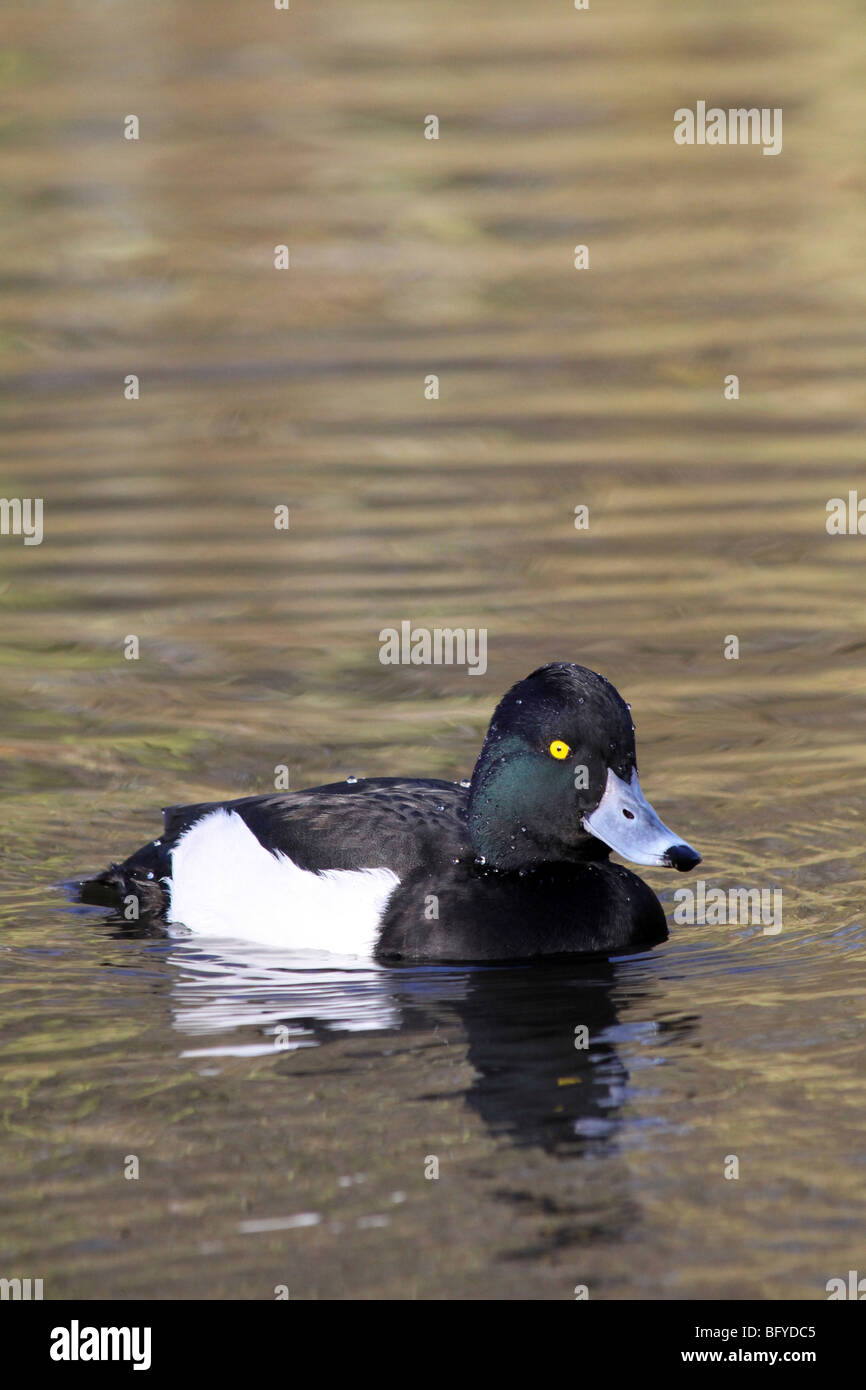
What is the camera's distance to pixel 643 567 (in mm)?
11914

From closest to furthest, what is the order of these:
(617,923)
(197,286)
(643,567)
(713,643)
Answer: (617,923), (713,643), (643,567), (197,286)

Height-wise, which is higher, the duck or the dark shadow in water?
the duck

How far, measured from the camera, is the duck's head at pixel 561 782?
775 centimetres

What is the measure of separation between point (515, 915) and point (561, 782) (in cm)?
51

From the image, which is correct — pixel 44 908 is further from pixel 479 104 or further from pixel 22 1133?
pixel 479 104

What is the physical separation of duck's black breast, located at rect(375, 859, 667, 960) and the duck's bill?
0.24 meters

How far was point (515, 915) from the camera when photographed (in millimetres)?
7855

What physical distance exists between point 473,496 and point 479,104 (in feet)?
32.5

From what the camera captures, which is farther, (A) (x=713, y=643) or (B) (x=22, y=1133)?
(A) (x=713, y=643)

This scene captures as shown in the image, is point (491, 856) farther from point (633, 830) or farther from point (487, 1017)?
point (487, 1017)

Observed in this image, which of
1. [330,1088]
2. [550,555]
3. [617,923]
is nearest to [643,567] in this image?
[550,555]

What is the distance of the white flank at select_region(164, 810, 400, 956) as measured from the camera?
7988 mm
